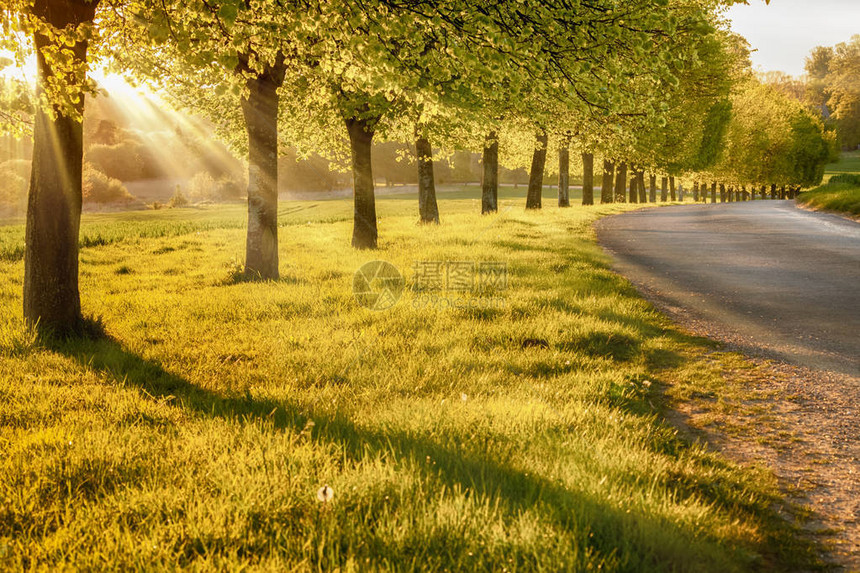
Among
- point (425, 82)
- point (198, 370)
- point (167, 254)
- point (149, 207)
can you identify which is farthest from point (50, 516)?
point (149, 207)

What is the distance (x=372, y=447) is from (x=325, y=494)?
2.50 ft

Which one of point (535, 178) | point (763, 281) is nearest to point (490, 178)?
point (535, 178)

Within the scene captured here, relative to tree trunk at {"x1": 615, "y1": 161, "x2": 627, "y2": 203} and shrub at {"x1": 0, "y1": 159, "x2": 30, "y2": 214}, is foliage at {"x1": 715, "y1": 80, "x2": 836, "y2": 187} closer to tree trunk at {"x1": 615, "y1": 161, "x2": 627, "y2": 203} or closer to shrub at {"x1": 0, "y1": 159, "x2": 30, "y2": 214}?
tree trunk at {"x1": 615, "y1": 161, "x2": 627, "y2": 203}

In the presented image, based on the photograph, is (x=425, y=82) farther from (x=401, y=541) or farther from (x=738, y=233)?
(x=738, y=233)

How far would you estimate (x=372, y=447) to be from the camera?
385 centimetres

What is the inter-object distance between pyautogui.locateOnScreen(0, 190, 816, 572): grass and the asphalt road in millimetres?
1165

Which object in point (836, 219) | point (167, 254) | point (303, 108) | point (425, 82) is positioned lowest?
point (167, 254)

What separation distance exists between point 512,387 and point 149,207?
68.2 metres

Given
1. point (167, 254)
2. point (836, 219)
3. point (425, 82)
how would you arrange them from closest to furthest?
point (425, 82) < point (167, 254) < point (836, 219)

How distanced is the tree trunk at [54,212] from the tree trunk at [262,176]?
4.23 m

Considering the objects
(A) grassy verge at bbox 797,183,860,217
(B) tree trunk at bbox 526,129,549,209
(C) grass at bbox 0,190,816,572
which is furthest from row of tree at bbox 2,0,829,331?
(A) grassy verge at bbox 797,183,860,217

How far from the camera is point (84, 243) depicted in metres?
20.3

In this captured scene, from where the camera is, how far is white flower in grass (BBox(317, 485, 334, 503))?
9.86ft

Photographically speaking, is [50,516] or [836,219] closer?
[50,516]
